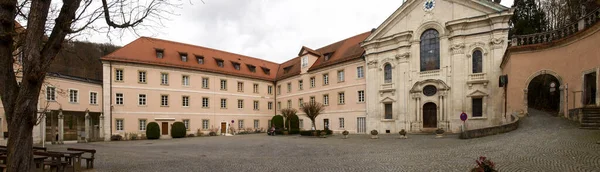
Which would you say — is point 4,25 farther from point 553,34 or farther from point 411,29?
point 411,29

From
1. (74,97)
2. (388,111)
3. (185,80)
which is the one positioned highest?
(185,80)

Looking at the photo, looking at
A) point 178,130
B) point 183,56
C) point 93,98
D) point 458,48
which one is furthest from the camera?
point 183,56

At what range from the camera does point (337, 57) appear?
3412 centimetres

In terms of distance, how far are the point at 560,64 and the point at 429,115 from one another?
10.2 metres

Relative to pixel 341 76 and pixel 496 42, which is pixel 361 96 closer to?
pixel 341 76

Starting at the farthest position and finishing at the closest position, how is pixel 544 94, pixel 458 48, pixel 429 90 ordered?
pixel 429 90 → pixel 458 48 → pixel 544 94

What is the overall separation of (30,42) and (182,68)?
2907 cm

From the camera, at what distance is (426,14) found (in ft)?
87.9

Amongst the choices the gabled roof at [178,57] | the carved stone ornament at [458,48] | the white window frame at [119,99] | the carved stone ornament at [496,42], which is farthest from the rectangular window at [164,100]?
the carved stone ornament at [496,42]

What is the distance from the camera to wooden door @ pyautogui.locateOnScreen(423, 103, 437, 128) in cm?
2644

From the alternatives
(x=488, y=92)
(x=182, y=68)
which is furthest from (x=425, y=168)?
(x=182, y=68)

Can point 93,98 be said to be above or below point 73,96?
below

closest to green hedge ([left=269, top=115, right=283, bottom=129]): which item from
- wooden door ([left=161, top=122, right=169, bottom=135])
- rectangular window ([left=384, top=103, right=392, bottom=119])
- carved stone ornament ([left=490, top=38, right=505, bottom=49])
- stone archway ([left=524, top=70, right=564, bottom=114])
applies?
wooden door ([left=161, top=122, right=169, bottom=135])

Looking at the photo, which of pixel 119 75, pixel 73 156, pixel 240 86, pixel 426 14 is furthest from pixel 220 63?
pixel 73 156
